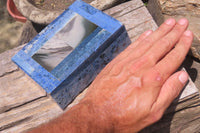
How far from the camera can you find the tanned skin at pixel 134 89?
1.04 meters

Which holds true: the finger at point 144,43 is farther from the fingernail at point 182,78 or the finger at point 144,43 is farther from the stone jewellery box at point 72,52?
the fingernail at point 182,78

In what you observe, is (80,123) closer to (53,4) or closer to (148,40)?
(148,40)

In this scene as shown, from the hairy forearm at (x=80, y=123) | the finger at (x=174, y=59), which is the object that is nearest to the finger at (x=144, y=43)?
the finger at (x=174, y=59)

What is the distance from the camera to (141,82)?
1107 mm

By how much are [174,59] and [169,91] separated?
202 millimetres

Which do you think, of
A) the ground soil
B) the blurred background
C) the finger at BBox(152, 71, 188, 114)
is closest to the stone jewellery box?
the finger at BBox(152, 71, 188, 114)

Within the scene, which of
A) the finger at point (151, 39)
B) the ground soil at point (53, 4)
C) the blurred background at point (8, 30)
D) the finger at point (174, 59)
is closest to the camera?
the finger at point (174, 59)

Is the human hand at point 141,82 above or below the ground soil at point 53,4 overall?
below

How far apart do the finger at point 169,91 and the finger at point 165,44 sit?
0.50 feet

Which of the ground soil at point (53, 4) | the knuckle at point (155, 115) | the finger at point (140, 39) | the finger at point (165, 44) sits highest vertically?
the ground soil at point (53, 4)

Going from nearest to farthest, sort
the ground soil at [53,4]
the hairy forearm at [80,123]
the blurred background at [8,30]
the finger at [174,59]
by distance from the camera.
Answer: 1. the hairy forearm at [80,123]
2. the finger at [174,59]
3. the ground soil at [53,4]
4. the blurred background at [8,30]

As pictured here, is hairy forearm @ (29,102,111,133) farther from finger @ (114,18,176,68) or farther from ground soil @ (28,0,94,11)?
ground soil @ (28,0,94,11)

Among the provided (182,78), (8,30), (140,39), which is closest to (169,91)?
(182,78)

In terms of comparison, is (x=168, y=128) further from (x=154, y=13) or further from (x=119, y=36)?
(x=154, y=13)
